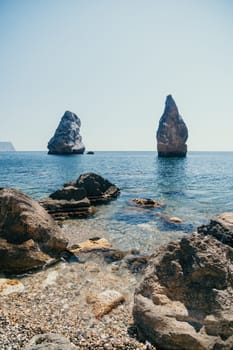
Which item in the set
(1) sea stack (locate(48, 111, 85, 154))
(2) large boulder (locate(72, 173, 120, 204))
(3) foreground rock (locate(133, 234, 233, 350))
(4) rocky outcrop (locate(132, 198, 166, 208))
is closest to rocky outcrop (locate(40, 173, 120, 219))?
(2) large boulder (locate(72, 173, 120, 204))

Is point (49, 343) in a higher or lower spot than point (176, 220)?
higher

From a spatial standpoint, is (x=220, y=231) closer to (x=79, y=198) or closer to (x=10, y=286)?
(x=10, y=286)

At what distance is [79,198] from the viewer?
21281 mm

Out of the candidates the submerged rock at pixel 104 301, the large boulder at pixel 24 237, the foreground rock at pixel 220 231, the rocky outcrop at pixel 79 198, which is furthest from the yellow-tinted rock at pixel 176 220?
the submerged rock at pixel 104 301

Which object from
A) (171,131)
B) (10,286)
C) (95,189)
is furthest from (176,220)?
(171,131)

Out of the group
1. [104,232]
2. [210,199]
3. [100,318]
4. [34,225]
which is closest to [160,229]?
[104,232]

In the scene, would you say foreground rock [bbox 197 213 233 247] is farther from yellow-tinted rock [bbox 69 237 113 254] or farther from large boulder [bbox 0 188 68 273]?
large boulder [bbox 0 188 68 273]

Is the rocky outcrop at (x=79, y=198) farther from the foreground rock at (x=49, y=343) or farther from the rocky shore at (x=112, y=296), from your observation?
the foreground rock at (x=49, y=343)

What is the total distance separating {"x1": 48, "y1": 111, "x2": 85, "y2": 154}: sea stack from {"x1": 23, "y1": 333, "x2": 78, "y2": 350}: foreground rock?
426 feet

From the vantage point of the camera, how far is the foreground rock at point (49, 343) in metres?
4.82

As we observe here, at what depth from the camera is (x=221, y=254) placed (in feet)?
22.1

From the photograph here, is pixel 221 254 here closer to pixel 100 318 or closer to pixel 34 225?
pixel 100 318

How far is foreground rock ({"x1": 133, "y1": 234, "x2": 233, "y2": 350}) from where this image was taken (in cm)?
548

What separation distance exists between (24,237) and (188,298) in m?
7.01
